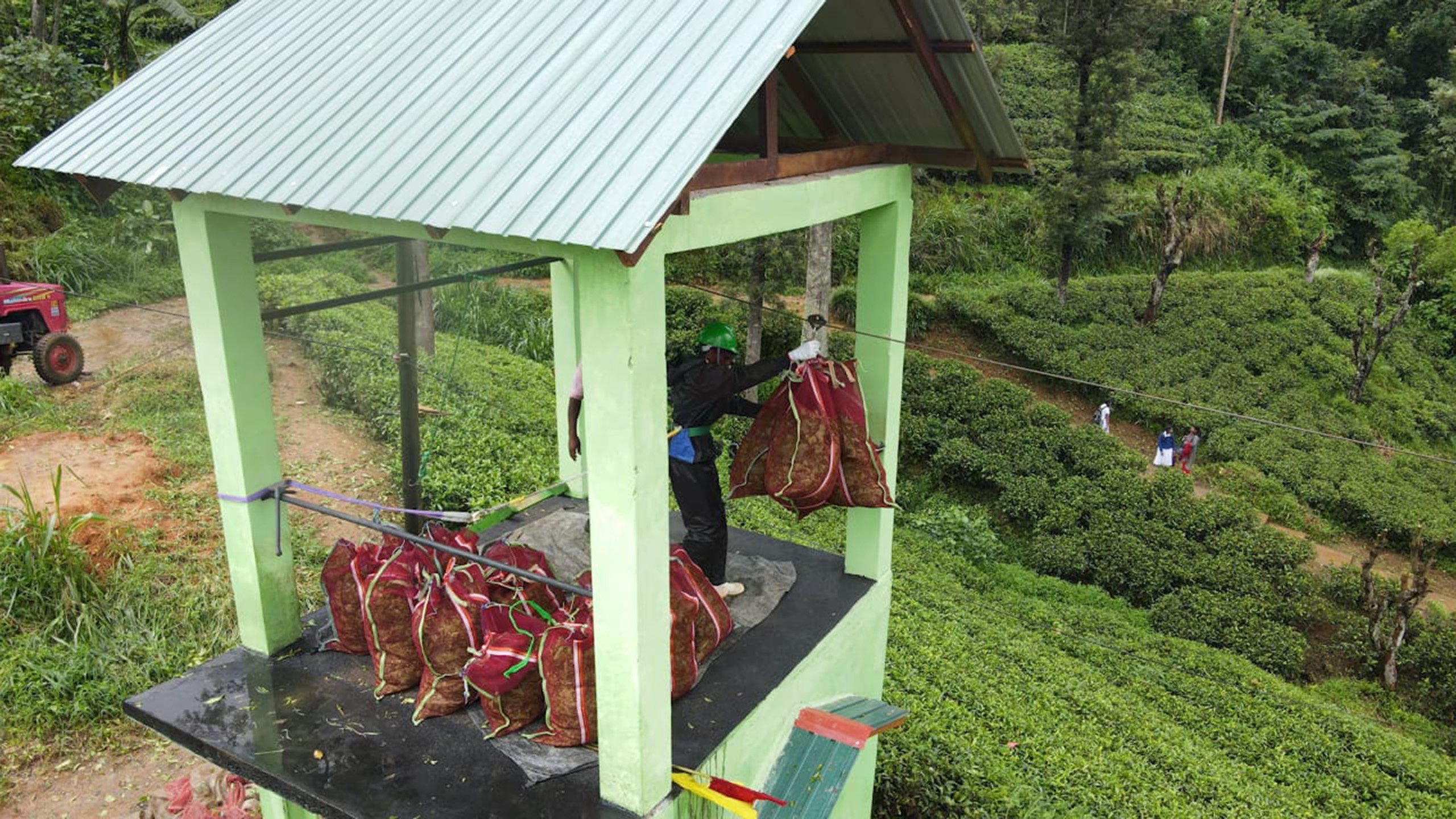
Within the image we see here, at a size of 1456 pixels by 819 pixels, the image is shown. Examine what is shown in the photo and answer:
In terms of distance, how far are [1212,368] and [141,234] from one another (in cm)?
2100

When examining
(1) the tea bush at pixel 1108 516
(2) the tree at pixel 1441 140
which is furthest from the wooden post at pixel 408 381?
(2) the tree at pixel 1441 140

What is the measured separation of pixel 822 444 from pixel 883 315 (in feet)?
2.62

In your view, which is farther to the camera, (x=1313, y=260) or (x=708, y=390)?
(x=1313, y=260)

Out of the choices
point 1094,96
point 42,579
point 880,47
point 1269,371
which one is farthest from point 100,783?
point 1269,371

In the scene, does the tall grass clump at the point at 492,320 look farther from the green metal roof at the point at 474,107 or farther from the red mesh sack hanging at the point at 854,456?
the red mesh sack hanging at the point at 854,456

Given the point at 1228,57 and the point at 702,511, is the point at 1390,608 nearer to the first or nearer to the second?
the point at 702,511

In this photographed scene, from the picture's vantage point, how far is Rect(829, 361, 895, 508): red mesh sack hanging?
4.90 meters

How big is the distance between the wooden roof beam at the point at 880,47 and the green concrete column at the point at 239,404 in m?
2.88

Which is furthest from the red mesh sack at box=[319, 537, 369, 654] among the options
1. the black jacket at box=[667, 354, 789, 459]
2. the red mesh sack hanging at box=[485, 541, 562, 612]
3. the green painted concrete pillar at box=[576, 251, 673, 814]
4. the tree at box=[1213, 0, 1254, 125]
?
the tree at box=[1213, 0, 1254, 125]

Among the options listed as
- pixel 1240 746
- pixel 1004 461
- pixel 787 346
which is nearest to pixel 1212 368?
pixel 1004 461

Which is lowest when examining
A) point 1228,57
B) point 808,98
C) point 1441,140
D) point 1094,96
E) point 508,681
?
point 508,681

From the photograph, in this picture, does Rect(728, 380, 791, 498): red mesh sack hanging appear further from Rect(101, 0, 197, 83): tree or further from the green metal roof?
Rect(101, 0, 197, 83): tree

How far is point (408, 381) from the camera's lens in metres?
6.42

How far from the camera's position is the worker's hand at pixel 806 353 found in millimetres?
4785
